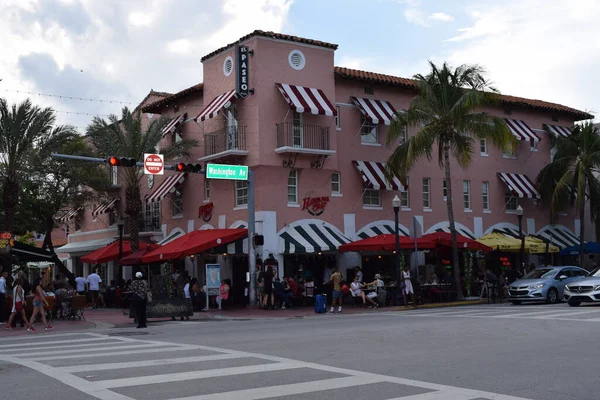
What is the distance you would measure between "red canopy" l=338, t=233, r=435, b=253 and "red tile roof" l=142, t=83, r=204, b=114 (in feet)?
36.4

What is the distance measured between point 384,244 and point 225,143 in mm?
8720

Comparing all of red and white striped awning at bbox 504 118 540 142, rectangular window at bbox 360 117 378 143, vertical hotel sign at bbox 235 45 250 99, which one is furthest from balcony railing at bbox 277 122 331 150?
red and white striped awning at bbox 504 118 540 142

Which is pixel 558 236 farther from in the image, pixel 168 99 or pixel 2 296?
pixel 2 296

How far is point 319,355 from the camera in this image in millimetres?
12992

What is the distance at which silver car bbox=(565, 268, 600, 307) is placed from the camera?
24.9m

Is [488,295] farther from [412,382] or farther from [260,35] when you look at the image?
[412,382]

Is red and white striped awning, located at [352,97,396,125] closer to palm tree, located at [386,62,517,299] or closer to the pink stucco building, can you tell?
the pink stucco building

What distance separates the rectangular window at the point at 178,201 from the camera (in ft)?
125

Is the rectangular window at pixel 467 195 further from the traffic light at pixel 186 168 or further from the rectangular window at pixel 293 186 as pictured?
the traffic light at pixel 186 168

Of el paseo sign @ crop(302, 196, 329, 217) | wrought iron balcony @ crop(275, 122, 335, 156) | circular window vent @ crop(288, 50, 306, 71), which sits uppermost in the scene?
circular window vent @ crop(288, 50, 306, 71)

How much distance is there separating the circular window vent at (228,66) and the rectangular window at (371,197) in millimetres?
8435

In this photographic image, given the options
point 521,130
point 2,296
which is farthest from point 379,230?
point 2,296

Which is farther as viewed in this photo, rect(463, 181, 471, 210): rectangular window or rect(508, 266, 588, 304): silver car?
rect(463, 181, 471, 210): rectangular window

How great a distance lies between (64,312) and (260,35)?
14.5 meters
